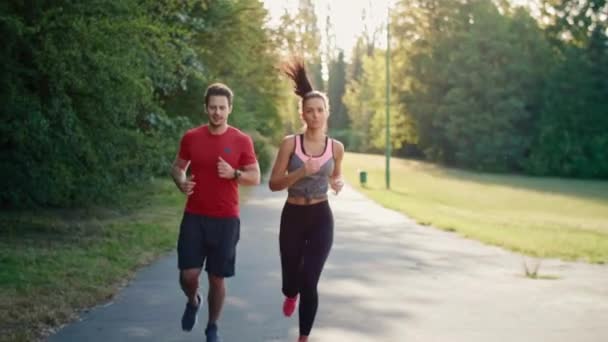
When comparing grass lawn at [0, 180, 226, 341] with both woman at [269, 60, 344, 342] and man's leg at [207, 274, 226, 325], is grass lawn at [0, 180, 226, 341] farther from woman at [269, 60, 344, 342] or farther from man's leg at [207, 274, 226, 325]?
woman at [269, 60, 344, 342]

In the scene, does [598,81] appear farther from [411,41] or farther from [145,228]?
[145,228]

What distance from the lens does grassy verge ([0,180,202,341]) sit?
22.4 ft

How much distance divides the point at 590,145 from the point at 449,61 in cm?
1458

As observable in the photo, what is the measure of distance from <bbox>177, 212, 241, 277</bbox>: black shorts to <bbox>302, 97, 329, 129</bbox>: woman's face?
890 mm

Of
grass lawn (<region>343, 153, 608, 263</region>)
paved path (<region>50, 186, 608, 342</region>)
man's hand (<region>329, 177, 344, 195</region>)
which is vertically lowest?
grass lawn (<region>343, 153, 608, 263</region>)

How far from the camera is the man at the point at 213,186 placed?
18.2 ft

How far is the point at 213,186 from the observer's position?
5578 millimetres

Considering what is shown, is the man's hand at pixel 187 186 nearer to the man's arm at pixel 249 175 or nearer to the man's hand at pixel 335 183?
the man's arm at pixel 249 175

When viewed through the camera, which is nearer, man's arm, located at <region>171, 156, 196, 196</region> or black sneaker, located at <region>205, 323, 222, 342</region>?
man's arm, located at <region>171, 156, 196, 196</region>

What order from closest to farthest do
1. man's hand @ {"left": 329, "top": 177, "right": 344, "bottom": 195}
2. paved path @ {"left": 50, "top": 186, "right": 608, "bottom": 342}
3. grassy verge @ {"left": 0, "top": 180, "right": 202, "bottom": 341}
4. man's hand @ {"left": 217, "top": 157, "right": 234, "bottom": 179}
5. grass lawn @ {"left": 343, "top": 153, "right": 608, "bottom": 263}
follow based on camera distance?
1. man's hand @ {"left": 217, "top": 157, "right": 234, "bottom": 179}
2. man's hand @ {"left": 329, "top": 177, "right": 344, "bottom": 195}
3. paved path @ {"left": 50, "top": 186, "right": 608, "bottom": 342}
4. grassy verge @ {"left": 0, "top": 180, "right": 202, "bottom": 341}
5. grass lawn @ {"left": 343, "top": 153, "right": 608, "bottom": 263}

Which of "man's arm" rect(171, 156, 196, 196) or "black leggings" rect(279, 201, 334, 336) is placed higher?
"man's arm" rect(171, 156, 196, 196)

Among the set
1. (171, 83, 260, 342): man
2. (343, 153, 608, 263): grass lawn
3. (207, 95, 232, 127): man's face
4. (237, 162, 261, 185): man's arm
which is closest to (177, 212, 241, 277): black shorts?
(171, 83, 260, 342): man

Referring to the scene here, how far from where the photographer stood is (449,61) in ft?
219

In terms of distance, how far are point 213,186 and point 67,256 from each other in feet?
17.2
